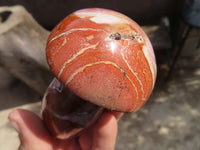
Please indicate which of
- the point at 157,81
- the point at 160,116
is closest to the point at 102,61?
the point at 160,116

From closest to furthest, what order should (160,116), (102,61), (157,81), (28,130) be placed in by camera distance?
(102,61)
(28,130)
(160,116)
(157,81)

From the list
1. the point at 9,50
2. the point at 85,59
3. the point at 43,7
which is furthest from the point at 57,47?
the point at 43,7

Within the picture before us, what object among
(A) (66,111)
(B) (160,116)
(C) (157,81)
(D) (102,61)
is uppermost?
(D) (102,61)

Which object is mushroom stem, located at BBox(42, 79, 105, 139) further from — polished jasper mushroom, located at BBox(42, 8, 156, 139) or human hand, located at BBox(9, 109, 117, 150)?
polished jasper mushroom, located at BBox(42, 8, 156, 139)

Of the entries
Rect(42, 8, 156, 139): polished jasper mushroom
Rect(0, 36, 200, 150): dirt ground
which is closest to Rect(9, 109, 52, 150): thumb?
Rect(42, 8, 156, 139): polished jasper mushroom

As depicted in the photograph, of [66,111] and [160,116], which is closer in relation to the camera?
[66,111]

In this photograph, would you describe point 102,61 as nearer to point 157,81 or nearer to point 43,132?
point 43,132
